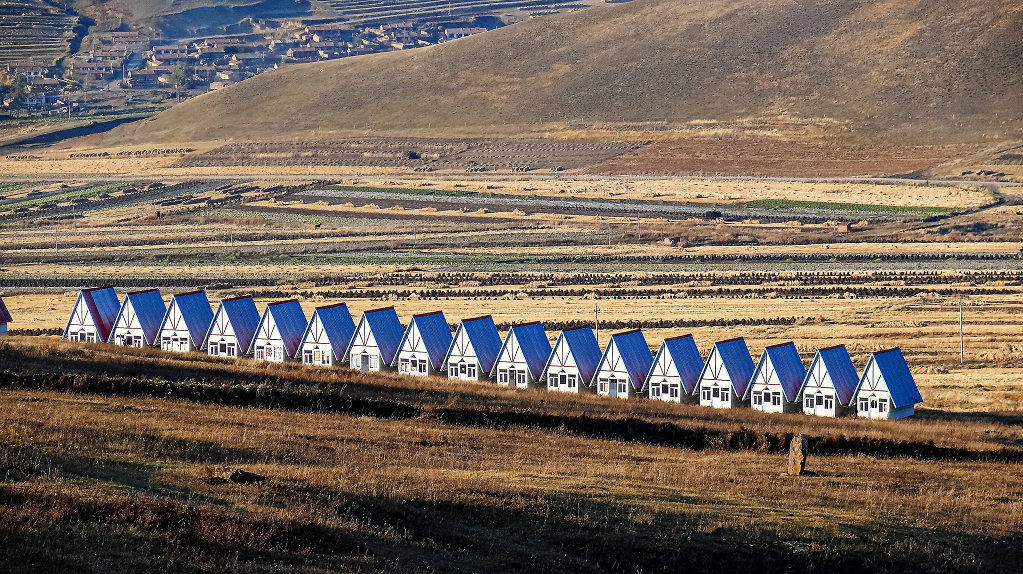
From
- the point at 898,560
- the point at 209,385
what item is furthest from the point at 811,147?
the point at 898,560

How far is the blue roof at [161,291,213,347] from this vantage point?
58719 millimetres

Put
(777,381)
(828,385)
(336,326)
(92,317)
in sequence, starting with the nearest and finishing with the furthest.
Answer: (828,385), (777,381), (336,326), (92,317)

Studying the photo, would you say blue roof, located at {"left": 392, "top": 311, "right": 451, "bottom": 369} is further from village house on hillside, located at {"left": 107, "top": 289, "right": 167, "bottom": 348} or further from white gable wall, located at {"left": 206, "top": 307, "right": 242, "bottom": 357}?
village house on hillside, located at {"left": 107, "top": 289, "right": 167, "bottom": 348}

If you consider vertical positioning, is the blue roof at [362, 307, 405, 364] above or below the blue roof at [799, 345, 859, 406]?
above

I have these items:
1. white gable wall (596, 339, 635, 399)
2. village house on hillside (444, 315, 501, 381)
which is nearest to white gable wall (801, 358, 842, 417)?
white gable wall (596, 339, 635, 399)

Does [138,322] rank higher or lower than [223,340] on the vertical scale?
higher

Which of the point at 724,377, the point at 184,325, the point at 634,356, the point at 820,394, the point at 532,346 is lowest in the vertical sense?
the point at 820,394

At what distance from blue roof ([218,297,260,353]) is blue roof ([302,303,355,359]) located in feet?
7.14

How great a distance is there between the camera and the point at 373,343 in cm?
5694

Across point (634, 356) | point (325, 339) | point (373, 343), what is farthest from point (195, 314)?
point (634, 356)

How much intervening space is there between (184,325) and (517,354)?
45.5ft

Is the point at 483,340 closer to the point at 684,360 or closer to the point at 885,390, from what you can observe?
the point at 684,360

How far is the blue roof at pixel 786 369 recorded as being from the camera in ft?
169

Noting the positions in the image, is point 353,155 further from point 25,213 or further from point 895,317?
point 895,317
